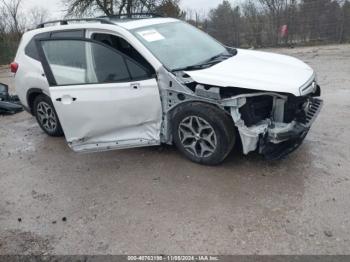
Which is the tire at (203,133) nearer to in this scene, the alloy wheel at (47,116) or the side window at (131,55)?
the side window at (131,55)

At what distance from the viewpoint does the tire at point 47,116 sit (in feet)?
19.0

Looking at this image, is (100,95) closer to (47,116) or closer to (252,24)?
(47,116)

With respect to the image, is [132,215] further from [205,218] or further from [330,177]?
[330,177]

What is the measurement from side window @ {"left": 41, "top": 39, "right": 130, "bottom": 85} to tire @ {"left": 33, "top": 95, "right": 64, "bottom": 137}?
3.97 feet

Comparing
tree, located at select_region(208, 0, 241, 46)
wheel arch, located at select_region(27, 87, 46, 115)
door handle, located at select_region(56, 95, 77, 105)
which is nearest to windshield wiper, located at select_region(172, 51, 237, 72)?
door handle, located at select_region(56, 95, 77, 105)

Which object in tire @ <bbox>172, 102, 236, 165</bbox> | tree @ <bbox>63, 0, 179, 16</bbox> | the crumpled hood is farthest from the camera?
tree @ <bbox>63, 0, 179, 16</bbox>

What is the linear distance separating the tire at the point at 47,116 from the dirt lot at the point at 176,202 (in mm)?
689

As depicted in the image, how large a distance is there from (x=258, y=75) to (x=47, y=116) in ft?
12.1

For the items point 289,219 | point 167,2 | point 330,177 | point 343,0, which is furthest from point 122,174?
point 167,2

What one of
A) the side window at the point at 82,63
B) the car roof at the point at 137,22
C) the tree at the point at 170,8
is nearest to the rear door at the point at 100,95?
the side window at the point at 82,63

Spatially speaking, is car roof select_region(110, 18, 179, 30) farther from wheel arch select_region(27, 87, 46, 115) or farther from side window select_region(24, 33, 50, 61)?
wheel arch select_region(27, 87, 46, 115)

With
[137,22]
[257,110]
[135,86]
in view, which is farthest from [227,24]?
[257,110]

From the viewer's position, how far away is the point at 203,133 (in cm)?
417

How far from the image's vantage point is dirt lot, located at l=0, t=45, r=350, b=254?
3082 millimetres
